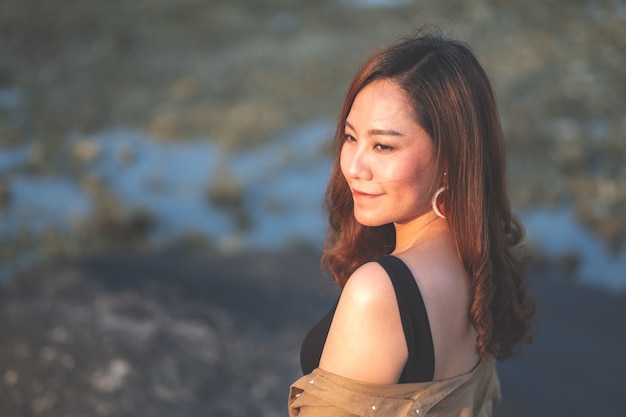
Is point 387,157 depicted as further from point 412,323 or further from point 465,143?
point 412,323

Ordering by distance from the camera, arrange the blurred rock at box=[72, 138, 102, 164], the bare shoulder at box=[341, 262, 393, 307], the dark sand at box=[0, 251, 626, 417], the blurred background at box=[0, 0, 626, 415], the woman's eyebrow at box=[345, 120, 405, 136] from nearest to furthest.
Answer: the bare shoulder at box=[341, 262, 393, 307] < the woman's eyebrow at box=[345, 120, 405, 136] < the dark sand at box=[0, 251, 626, 417] < the blurred background at box=[0, 0, 626, 415] < the blurred rock at box=[72, 138, 102, 164]

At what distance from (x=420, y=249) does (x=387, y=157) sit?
0.85ft

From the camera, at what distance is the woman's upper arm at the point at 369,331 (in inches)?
63.4

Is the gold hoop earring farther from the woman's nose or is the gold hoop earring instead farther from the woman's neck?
the woman's nose

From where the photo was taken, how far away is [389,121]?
181 cm

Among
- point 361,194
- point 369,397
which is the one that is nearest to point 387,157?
point 361,194

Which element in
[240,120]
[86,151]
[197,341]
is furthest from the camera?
[240,120]

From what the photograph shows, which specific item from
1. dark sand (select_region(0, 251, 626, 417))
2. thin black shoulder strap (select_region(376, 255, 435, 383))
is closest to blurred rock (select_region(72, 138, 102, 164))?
dark sand (select_region(0, 251, 626, 417))

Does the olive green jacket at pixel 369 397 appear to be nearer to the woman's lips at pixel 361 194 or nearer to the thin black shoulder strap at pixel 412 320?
the thin black shoulder strap at pixel 412 320

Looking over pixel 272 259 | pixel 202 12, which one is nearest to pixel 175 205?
pixel 272 259

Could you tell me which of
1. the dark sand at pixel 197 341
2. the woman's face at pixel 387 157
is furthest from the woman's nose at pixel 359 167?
the dark sand at pixel 197 341

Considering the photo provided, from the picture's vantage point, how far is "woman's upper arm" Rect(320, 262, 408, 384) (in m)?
1.61

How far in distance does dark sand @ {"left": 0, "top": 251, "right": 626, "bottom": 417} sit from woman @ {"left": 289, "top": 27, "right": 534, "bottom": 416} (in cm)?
247

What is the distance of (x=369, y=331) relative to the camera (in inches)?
63.6
